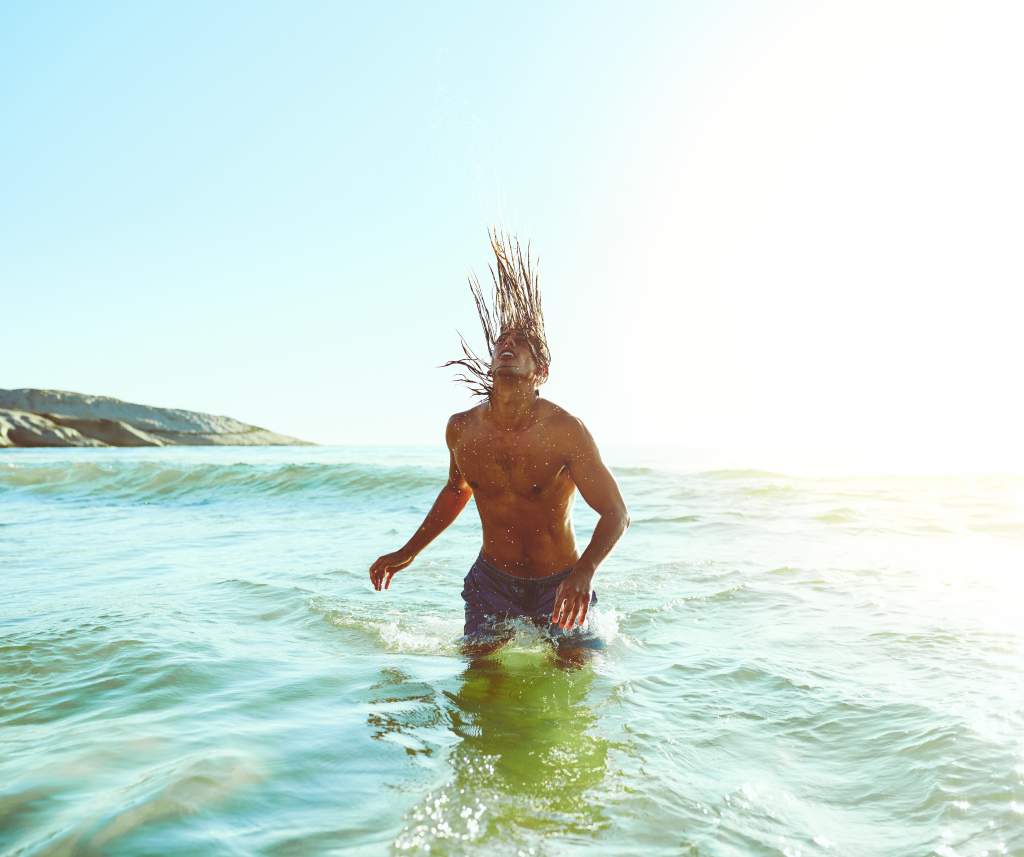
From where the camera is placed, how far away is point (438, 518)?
4.84 meters

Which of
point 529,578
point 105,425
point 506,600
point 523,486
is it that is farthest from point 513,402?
point 105,425

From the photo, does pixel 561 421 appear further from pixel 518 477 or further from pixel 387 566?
pixel 387 566

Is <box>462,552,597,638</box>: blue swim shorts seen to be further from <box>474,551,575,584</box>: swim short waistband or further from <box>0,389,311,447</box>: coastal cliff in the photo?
<box>0,389,311,447</box>: coastal cliff

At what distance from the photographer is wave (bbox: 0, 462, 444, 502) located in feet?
59.7

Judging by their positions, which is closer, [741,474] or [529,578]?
[529,578]

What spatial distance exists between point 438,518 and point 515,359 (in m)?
1.12

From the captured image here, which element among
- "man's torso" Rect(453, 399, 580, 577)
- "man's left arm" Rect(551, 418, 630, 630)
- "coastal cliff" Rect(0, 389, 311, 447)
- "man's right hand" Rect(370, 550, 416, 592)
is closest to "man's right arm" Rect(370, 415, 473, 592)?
"man's right hand" Rect(370, 550, 416, 592)

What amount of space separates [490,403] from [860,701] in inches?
89.2

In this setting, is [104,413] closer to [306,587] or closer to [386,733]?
[306,587]

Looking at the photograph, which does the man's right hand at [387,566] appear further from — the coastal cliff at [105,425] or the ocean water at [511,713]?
the coastal cliff at [105,425]

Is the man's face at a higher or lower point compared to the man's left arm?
higher

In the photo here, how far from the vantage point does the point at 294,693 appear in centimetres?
385

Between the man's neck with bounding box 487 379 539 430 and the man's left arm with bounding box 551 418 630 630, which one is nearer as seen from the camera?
the man's left arm with bounding box 551 418 630 630

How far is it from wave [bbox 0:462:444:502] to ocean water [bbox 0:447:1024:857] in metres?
9.95
